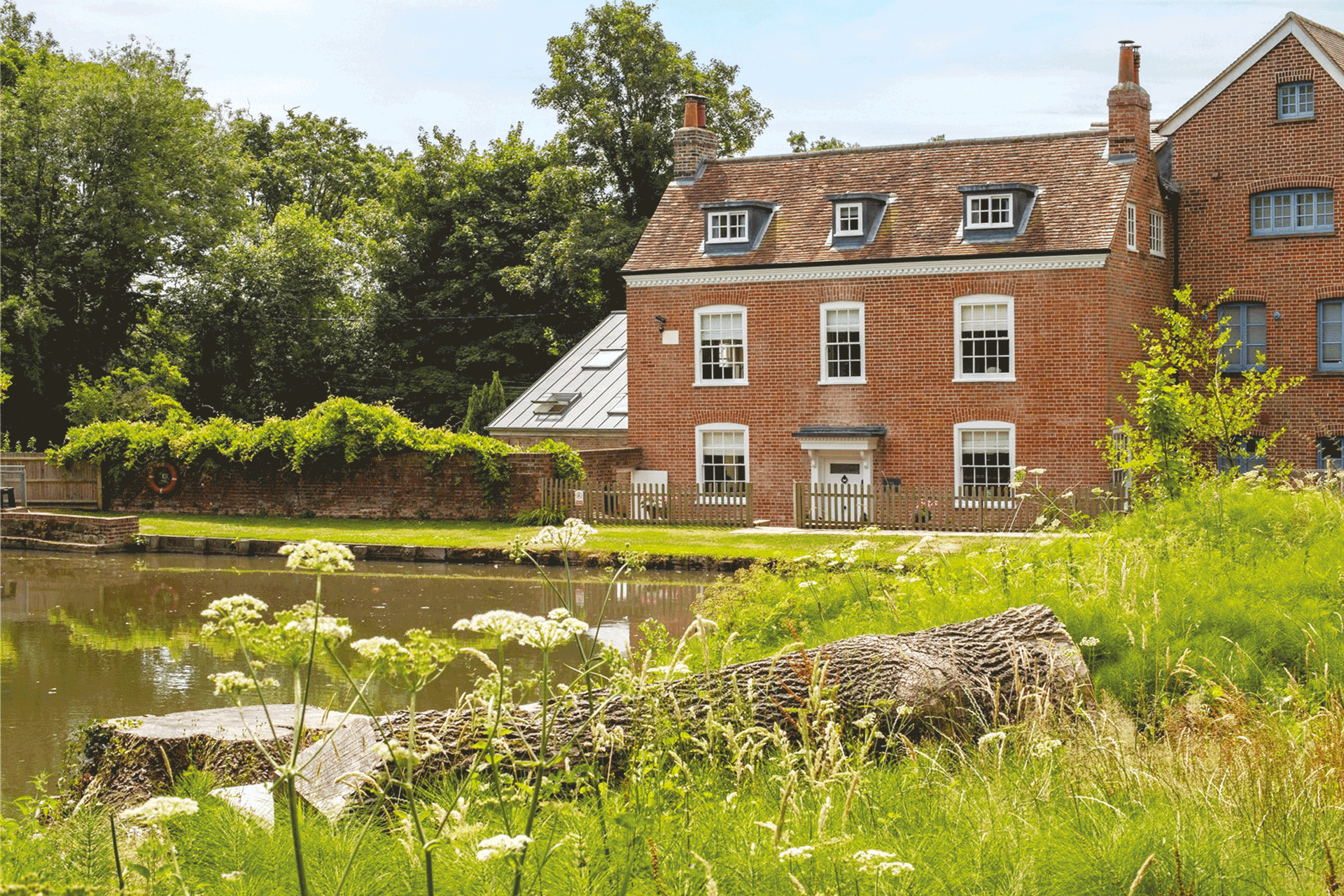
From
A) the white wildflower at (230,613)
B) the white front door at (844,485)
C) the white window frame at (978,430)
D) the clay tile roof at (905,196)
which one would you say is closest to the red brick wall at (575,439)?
the clay tile roof at (905,196)

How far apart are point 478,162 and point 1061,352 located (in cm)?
2476

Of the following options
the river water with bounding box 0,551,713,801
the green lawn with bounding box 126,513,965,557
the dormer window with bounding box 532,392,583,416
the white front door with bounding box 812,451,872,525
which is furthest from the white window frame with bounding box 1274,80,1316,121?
the dormer window with bounding box 532,392,583,416

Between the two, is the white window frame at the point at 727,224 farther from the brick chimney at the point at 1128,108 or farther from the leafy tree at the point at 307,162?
the leafy tree at the point at 307,162

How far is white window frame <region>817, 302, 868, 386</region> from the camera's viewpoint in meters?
28.8

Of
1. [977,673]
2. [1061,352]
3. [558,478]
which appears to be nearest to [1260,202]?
[1061,352]

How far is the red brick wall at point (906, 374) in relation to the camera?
26812 millimetres

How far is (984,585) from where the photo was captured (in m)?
9.98

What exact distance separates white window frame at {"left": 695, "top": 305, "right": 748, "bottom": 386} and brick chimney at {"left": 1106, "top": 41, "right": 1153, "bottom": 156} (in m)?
8.55

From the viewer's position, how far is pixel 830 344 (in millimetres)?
29125

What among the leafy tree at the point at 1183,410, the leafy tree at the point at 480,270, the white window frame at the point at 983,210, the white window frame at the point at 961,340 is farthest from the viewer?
the leafy tree at the point at 480,270

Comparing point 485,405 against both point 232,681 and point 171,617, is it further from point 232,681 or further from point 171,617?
point 232,681

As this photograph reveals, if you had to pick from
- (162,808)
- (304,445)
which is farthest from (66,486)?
(162,808)

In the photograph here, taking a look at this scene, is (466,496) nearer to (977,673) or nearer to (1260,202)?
(1260,202)

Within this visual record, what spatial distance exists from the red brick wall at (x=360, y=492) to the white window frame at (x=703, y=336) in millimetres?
4439
